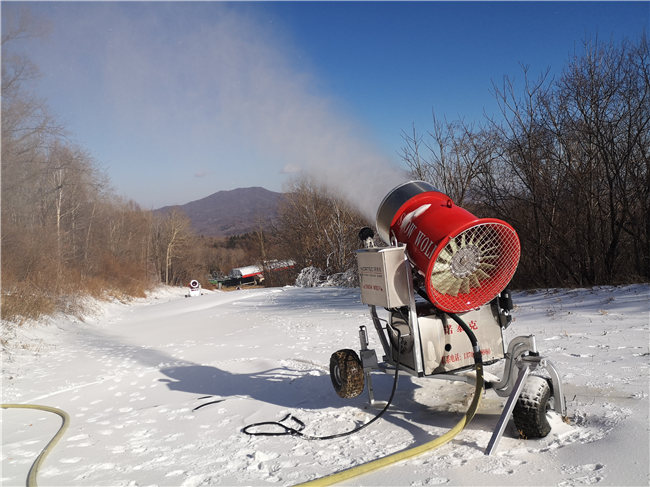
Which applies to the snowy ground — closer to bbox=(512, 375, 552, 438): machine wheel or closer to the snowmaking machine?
bbox=(512, 375, 552, 438): machine wheel

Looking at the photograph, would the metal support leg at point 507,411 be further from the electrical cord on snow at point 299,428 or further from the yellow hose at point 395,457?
the electrical cord on snow at point 299,428

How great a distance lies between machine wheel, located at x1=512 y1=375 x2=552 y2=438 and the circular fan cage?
0.72m

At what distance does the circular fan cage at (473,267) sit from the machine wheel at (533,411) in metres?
0.72

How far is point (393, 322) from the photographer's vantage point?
12.6 feet

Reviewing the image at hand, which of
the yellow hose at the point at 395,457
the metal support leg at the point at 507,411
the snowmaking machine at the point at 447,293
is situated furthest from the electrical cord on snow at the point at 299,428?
the metal support leg at the point at 507,411

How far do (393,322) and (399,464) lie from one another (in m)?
1.26

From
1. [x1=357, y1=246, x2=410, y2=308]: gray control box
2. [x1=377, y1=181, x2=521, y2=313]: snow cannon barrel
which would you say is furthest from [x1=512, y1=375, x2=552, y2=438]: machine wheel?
[x1=357, y1=246, x2=410, y2=308]: gray control box

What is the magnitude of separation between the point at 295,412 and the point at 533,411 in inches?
81.6

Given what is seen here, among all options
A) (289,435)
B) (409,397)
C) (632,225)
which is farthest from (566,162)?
(289,435)

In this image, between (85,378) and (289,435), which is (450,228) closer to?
(289,435)

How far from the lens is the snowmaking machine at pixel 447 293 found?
10.6ft

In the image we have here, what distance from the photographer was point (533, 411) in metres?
2.83

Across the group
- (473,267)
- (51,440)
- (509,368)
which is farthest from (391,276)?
(51,440)

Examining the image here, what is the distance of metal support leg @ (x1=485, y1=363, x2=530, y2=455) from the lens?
2.79m
